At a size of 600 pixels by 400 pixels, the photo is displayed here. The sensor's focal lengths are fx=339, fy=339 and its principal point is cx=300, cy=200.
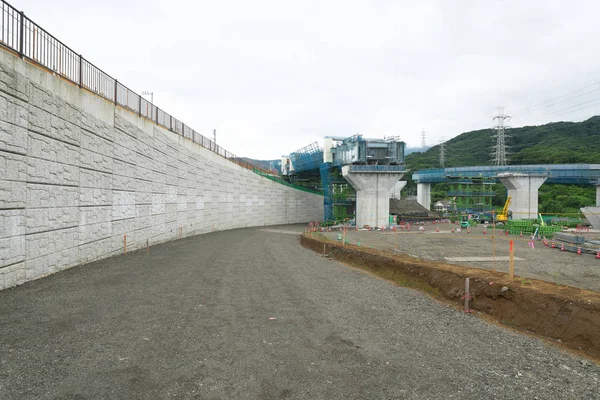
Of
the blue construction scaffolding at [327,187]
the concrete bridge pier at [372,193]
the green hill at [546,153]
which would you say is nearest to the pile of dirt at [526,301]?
→ the concrete bridge pier at [372,193]

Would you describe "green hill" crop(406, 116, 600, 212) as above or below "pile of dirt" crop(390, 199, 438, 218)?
above

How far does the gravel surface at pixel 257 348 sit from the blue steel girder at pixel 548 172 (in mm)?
54439

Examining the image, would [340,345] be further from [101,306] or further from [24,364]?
[101,306]

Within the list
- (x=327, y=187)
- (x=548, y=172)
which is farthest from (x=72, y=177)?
(x=548, y=172)

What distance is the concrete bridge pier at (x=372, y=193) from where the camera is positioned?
4159 centimetres

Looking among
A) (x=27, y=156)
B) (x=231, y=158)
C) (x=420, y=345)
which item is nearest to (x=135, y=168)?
(x=27, y=156)

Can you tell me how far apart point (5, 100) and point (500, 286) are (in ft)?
47.8

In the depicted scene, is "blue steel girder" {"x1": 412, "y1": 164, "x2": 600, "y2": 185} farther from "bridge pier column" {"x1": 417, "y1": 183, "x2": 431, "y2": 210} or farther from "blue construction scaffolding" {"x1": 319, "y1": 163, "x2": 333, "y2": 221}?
"blue construction scaffolding" {"x1": 319, "y1": 163, "x2": 333, "y2": 221}

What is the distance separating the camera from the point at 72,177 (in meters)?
12.6

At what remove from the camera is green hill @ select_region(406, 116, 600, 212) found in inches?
3295

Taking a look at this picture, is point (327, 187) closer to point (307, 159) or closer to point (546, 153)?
point (307, 159)

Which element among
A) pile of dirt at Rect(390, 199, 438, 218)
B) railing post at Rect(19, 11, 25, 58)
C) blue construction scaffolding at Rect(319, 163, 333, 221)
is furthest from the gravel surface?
pile of dirt at Rect(390, 199, 438, 218)

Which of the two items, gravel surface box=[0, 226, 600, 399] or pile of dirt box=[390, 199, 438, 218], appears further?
pile of dirt box=[390, 199, 438, 218]

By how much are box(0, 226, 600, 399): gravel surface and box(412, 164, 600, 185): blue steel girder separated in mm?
54439
